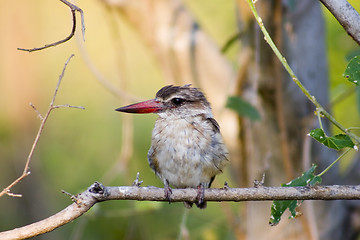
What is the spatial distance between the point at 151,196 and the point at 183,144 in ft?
2.65

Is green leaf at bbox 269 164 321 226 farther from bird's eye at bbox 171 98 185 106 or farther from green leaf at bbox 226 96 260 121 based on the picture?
bird's eye at bbox 171 98 185 106

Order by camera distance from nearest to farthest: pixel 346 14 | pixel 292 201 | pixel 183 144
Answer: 1. pixel 346 14
2. pixel 292 201
3. pixel 183 144

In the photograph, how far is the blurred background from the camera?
320cm

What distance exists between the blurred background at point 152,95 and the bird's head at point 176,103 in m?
0.33

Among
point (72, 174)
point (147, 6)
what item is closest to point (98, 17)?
point (72, 174)

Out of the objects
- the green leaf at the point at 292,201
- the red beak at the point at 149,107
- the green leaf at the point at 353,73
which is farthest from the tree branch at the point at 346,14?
the red beak at the point at 149,107

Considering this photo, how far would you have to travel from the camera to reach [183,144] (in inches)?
103

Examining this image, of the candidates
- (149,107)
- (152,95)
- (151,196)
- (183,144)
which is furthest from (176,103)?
(152,95)

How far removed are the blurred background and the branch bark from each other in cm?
108

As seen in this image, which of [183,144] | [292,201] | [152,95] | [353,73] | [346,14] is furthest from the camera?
[152,95]

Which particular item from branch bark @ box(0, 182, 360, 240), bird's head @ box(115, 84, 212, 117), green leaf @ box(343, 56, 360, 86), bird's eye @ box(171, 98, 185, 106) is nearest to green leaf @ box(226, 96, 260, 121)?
bird's head @ box(115, 84, 212, 117)

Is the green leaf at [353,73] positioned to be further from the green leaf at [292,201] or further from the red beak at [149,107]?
the red beak at [149,107]

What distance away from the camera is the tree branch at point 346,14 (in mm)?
1626

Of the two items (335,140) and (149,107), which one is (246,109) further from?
(335,140)
